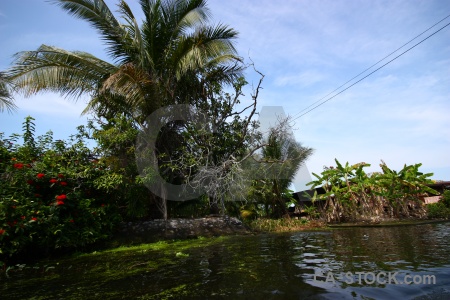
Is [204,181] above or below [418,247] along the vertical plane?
above

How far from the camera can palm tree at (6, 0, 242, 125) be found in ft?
29.3

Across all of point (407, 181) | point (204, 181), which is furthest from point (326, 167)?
point (204, 181)

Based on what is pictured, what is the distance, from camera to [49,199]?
734cm

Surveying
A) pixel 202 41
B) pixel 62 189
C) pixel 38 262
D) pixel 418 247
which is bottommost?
pixel 38 262

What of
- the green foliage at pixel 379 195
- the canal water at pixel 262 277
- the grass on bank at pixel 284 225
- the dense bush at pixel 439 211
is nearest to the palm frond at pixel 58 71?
the canal water at pixel 262 277

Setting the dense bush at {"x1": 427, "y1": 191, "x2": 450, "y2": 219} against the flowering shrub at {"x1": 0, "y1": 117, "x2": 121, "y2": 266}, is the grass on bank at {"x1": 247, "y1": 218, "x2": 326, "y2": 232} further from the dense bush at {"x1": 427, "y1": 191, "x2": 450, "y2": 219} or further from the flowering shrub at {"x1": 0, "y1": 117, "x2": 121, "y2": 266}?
the flowering shrub at {"x1": 0, "y1": 117, "x2": 121, "y2": 266}

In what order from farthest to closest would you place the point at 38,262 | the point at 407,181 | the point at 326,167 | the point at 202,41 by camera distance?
the point at 326,167
the point at 407,181
the point at 202,41
the point at 38,262

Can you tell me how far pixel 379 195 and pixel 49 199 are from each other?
12.9m

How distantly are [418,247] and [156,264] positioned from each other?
186 inches

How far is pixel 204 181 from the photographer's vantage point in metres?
10.8

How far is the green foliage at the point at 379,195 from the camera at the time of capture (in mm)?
12516

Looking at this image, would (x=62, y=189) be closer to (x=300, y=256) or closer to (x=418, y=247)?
(x=300, y=256)

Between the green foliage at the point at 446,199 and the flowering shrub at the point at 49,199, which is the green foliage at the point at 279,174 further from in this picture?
the flowering shrub at the point at 49,199

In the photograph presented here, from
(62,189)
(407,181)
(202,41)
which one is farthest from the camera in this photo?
(407,181)
